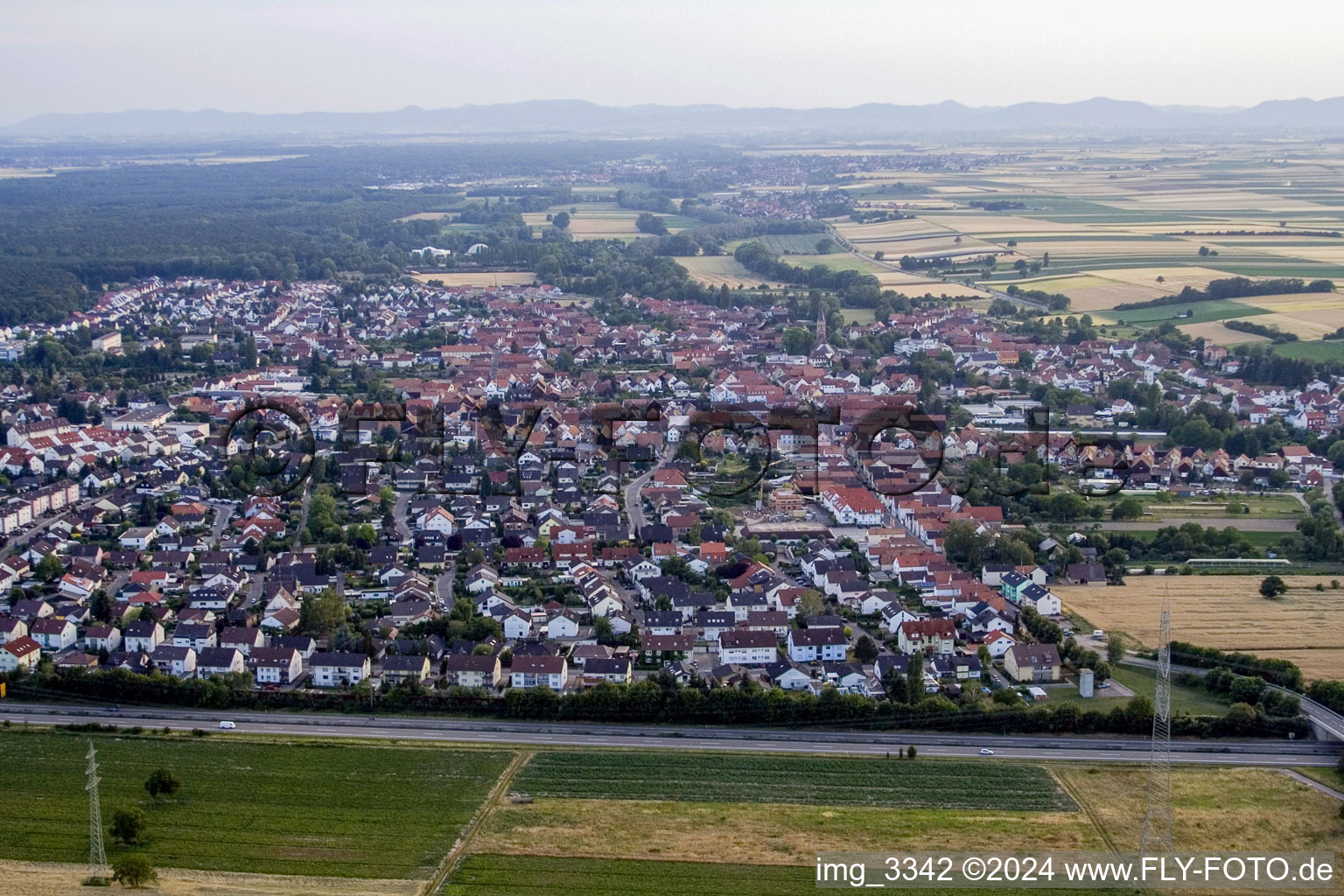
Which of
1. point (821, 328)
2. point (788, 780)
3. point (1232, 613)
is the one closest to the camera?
point (788, 780)

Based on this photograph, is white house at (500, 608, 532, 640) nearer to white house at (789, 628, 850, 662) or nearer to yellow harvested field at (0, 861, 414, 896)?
white house at (789, 628, 850, 662)

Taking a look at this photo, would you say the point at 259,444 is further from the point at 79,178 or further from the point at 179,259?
the point at 79,178

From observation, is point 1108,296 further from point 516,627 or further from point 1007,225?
point 516,627


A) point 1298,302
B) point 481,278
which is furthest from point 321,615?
point 481,278

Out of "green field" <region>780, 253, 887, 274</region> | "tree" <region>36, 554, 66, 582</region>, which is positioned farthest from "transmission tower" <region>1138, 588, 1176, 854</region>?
"green field" <region>780, 253, 887, 274</region>

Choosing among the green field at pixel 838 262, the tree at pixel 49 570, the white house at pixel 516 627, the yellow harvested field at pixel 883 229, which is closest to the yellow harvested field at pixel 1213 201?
the yellow harvested field at pixel 883 229

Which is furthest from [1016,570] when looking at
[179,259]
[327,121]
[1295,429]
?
[327,121]

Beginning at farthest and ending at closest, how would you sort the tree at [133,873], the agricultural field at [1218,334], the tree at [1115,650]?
the agricultural field at [1218,334] < the tree at [1115,650] < the tree at [133,873]

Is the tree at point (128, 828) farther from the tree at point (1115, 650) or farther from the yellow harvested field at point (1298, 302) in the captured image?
the yellow harvested field at point (1298, 302)
